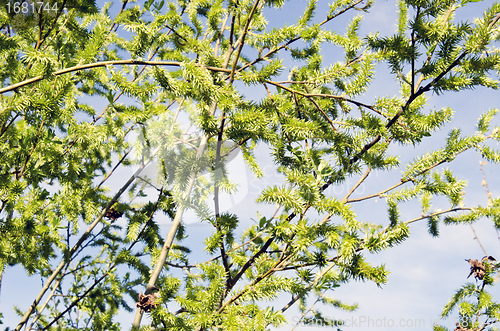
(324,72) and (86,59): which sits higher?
(324,72)

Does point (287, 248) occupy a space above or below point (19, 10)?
below

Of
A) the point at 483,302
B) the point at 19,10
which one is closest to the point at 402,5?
the point at 19,10

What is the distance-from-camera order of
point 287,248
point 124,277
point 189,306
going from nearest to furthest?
1. point 287,248
2. point 189,306
3. point 124,277

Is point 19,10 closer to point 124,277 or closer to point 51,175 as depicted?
point 51,175

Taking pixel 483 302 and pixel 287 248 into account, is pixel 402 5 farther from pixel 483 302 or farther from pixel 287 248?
pixel 483 302

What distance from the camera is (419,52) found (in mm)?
1414

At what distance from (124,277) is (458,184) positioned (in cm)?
307

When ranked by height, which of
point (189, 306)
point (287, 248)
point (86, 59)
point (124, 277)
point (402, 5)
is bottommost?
point (189, 306)

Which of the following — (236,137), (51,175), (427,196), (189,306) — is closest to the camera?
(236,137)

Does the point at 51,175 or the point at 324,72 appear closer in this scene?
the point at 324,72

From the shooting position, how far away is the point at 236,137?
1611mm

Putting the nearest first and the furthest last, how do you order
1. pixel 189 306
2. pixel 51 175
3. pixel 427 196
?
pixel 189 306 < pixel 427 196 < pixel 51 175

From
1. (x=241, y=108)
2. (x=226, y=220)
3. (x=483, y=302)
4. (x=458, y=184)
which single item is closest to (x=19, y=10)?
(x=241, y=108)

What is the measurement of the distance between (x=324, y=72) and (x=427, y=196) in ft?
3.91
